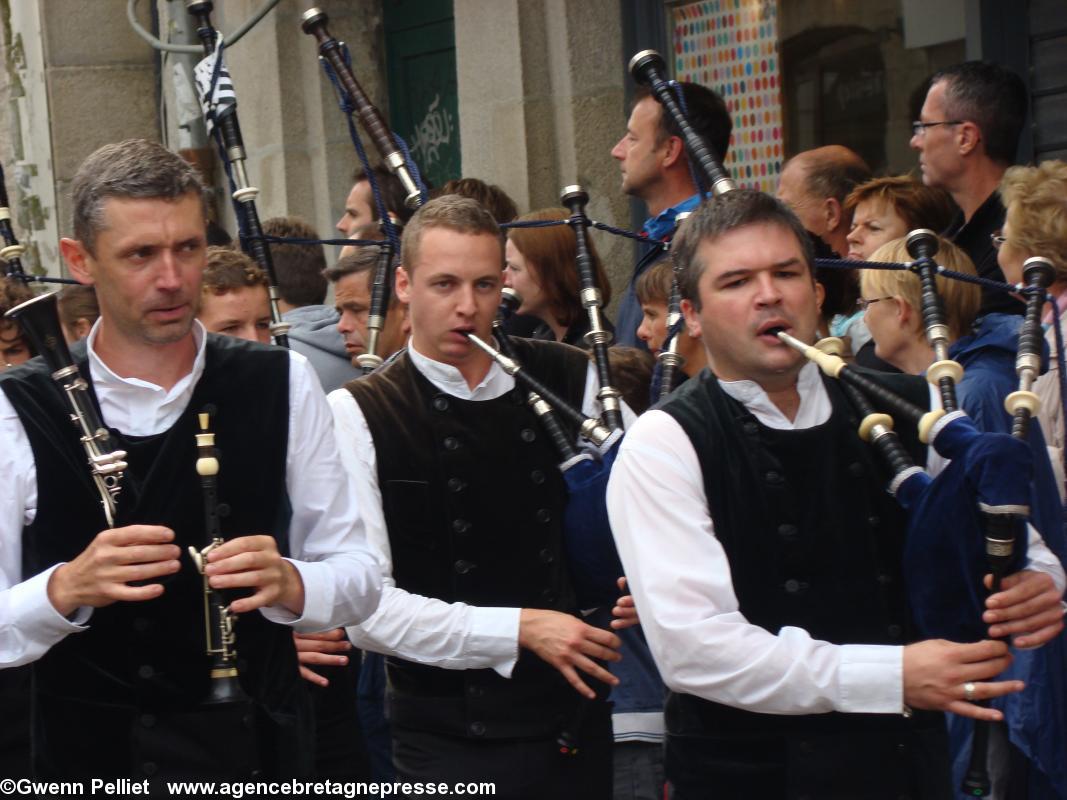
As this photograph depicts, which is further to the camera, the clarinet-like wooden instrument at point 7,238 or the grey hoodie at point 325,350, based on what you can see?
the grey hoodie at point 325,350

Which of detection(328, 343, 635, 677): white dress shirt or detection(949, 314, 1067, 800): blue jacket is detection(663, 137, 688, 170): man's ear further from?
detection(328, 343, 635, 677): white dress shirt

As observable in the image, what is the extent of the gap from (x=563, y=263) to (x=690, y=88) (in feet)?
2.17

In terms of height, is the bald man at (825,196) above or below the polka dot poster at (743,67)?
below

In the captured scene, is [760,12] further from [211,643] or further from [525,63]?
[211,643]

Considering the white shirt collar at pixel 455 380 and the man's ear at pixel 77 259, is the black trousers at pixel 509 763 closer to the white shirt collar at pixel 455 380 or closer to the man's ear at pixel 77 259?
the white shirt collar at pixel 455 380

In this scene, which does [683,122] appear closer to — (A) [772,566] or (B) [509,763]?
(A) [772,566]

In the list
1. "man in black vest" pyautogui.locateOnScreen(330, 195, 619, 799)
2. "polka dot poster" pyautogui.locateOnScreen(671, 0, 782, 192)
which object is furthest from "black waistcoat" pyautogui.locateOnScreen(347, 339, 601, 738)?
"polka dot poster" pyautogui.locateOnScreen(671, 0, 782, 192)

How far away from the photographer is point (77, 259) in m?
3.06

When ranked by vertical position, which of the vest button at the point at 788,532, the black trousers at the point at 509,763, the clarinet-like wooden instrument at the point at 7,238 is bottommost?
the black trousers at the point at 509,763

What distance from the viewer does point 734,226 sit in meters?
2.99

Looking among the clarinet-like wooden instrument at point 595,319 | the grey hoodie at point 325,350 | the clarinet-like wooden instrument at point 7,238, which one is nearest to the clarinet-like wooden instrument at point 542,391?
the clarinet-like wooden instrument at point 595,319

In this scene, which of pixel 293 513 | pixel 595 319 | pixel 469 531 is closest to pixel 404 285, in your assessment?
pixel 595 319

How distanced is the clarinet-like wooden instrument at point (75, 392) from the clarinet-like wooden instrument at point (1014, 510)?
1454 millimetres

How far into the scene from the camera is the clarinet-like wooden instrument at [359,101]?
14.4ft
